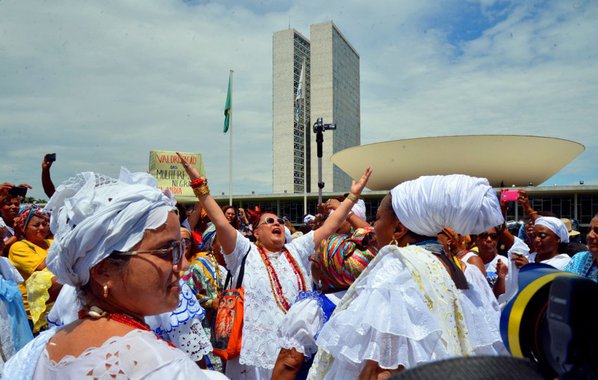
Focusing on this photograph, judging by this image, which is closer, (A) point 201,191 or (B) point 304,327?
(B) point 304,327

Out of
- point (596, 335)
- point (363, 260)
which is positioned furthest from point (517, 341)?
point (363, 260)

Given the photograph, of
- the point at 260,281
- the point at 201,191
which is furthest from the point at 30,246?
the point at 260,281

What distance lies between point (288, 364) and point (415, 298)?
1610 mm

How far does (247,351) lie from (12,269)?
212 centimetres

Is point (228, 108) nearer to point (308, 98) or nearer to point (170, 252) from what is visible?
point (170, 252)

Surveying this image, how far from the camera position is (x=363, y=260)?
3328 millimetres

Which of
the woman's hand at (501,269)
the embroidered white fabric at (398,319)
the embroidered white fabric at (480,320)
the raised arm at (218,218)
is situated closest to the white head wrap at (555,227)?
the woman's hand at (501,269)

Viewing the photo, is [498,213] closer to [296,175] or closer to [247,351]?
[247,351]

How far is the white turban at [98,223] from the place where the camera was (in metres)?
1.73

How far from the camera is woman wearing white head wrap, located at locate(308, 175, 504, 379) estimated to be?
2188 millimetres

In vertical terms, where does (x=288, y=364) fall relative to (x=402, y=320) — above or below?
below

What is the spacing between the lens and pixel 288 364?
3.54m

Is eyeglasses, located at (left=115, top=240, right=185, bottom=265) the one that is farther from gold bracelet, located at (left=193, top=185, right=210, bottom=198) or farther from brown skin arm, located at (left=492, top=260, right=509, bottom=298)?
brown skin arm, located at (left=492, top=260, right=509, bottom=298)

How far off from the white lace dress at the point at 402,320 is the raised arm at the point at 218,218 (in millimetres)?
1737
